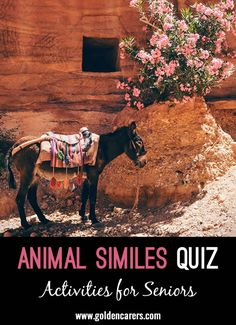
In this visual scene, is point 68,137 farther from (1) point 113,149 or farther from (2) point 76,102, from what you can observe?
(2) point 76,102

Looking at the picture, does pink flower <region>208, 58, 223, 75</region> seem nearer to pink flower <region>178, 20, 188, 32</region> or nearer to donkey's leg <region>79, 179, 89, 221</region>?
pink flower <region>178, 20, 188, 32</region>

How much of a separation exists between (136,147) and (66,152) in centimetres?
110

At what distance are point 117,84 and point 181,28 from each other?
5.40 ft

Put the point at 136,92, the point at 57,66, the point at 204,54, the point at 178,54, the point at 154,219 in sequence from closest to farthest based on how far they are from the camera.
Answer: the point at 154,219
the point at 204,54
the point at 178,54
the point at 136,92
the point at 57,66

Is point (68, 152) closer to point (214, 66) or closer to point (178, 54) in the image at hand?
point (178, 54)

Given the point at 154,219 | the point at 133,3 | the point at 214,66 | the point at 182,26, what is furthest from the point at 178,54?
the point at 154,219

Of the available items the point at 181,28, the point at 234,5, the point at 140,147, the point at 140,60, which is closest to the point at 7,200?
the point at 140,147

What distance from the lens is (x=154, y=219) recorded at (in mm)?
10055

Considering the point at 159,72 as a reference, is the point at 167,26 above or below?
above

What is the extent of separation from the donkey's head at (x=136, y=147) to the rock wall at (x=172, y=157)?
18.0 inches

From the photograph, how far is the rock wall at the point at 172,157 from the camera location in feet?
34.5

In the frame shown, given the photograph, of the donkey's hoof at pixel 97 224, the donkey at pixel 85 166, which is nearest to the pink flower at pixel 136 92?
the donkey at pixel 85 166

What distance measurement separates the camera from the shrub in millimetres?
10430

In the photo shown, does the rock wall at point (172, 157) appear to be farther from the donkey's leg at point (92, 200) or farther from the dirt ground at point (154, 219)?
the donkey's leg at point (92, 200)
